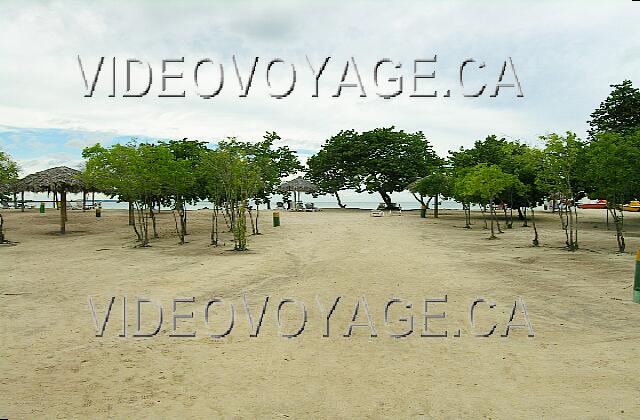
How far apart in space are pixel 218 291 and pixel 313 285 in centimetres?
181

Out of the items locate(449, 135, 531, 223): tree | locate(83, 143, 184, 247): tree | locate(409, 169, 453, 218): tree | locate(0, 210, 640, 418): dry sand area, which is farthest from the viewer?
locate(409, 169, 453, 218): tree

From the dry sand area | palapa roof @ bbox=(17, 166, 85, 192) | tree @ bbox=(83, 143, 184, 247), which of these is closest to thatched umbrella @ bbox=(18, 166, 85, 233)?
palapa roof @ bbox=(17, 166, 85, 192)

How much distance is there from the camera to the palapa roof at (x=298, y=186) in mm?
37750

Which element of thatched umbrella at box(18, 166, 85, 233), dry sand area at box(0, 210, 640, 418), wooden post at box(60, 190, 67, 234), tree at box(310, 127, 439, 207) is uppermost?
tree at box(310, 127, 439, 207)

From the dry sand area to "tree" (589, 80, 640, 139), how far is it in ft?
50.5

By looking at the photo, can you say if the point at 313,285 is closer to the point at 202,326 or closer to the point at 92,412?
the point at 202,326

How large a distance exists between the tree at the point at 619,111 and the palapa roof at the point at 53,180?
2513 cm

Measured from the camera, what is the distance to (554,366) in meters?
5.25

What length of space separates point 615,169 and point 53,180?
21.4 meters

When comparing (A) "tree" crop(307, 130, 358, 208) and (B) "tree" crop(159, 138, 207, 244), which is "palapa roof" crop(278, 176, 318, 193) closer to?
(A) "tree" crop(307, 130, 358, 208)

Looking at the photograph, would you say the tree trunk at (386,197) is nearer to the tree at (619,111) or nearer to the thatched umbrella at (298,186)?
the thatched umbrella at (298,186)

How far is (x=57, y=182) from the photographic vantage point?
21.3 meters

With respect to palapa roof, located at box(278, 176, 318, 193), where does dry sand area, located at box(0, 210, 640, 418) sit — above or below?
below

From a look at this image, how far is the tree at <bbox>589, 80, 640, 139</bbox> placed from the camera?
24828 mm
